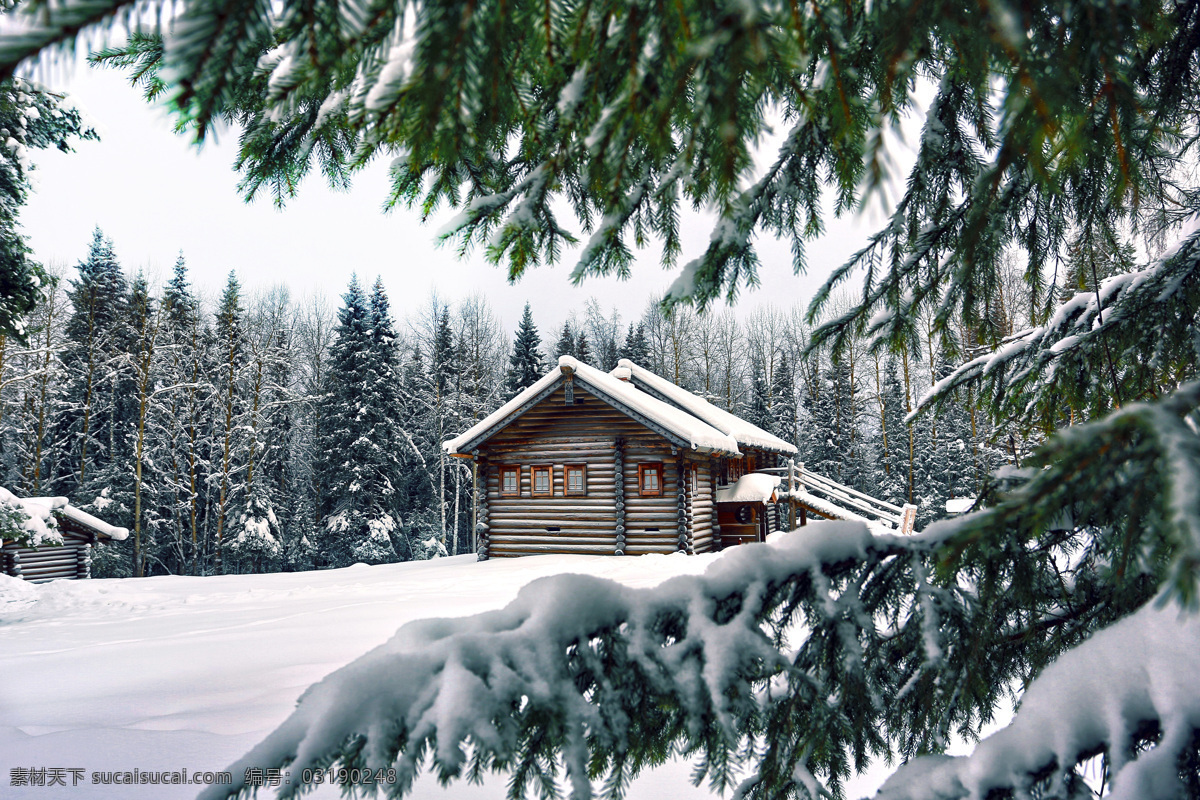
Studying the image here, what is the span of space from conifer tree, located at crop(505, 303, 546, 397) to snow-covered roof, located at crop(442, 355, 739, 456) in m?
16.5

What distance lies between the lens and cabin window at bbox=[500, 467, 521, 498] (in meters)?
17.6

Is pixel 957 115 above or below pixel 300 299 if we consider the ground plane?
below

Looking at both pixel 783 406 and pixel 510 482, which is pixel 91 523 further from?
pixel 783 406

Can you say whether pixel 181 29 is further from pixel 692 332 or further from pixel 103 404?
pixel 692 332

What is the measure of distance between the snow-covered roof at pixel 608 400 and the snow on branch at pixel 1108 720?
14.0 meters

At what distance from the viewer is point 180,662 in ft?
18.3

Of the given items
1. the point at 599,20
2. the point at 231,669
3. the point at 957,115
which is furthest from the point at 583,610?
the point at 231,669

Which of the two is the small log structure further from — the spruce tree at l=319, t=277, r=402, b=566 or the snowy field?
the spruce tree at l=319, t=277, r=402, b=566

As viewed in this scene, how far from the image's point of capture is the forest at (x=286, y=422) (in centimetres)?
2523

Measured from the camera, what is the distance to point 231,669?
5.21 metres

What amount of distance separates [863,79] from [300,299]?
43.7m

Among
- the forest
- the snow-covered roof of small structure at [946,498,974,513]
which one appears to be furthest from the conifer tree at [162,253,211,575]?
the snow-covered roof of small structure at [946,498,974,513]

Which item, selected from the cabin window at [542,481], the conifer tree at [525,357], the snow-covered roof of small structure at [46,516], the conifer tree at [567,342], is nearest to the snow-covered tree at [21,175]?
the snow-covered roof of small structure at [46,516]

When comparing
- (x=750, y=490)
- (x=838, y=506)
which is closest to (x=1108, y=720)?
(x=750, y=490)
